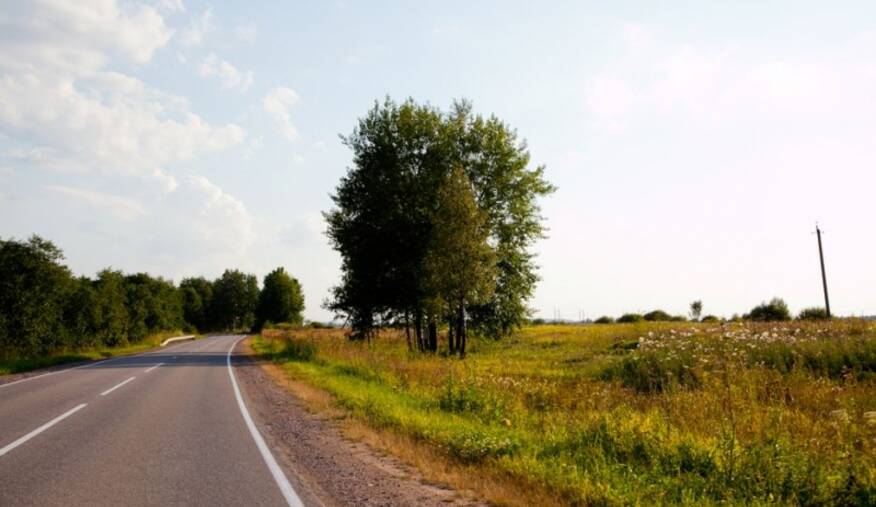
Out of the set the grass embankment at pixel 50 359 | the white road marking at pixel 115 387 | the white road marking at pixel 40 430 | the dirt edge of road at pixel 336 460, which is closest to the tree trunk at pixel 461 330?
the white road marking at pixel 115 387

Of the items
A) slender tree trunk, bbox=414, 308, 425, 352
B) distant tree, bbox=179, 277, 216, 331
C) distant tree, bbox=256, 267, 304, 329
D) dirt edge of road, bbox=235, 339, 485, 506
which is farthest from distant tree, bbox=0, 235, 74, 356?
distant tree, bbox=179, 277, 216, 331

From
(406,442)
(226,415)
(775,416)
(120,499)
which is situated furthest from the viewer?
(226,415)

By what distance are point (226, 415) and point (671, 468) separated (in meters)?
9.01

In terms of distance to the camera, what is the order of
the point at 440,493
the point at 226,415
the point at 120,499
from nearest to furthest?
the point at 120,499 → the point at 440,493 → the point at 226,415

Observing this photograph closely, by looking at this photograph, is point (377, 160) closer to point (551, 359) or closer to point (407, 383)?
point (551, 359)

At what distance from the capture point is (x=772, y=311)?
4794 centimetres

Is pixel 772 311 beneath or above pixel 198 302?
beneath

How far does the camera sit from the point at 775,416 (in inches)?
331

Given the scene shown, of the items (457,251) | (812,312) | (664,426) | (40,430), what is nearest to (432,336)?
(457,251)

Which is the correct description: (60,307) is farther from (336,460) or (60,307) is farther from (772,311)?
(772,311)

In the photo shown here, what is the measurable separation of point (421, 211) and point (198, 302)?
372 feet

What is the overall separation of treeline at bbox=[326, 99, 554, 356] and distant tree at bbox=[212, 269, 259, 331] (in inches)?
4462

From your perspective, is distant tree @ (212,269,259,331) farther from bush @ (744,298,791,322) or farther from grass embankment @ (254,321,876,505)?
grass embankment @ (254,321,876,505)

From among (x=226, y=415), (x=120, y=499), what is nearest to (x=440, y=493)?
(x=120, y=499)
